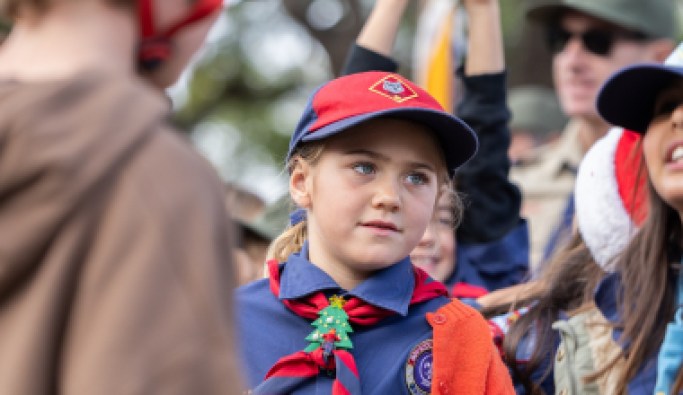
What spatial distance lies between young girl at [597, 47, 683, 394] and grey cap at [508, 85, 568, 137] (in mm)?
5001

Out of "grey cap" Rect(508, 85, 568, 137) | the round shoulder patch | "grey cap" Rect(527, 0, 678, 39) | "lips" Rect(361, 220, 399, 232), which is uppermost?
"lips" Rect(361, 220, 399, 232)

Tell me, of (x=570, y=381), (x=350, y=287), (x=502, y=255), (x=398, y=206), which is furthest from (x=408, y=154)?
(x=502, y=255)

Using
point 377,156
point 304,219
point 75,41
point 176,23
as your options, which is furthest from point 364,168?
point 75,41

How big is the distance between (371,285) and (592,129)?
3.27 meters

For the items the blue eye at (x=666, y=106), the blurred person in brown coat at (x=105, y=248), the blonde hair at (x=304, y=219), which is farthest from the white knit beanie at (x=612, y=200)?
the blurred person in brown coat at (x=105, y=248)

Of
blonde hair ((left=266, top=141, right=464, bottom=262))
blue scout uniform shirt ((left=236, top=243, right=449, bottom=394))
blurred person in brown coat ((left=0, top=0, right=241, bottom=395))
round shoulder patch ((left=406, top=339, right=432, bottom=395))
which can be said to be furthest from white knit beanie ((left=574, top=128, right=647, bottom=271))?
blurred person in brown coat ((left=0, top=0, right=241, bottom=395))

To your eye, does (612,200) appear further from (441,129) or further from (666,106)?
(441,129)

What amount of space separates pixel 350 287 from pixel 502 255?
1.79 meters

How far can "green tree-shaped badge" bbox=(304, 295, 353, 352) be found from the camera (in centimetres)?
290

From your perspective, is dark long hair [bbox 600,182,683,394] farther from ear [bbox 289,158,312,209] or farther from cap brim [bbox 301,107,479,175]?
ear [bbox 289,158,312,209]

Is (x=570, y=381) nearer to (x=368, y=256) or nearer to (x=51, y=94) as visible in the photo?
(x=368, y=256)

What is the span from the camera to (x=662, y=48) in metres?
5.89

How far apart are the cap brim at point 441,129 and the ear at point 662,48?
2953 millimetres

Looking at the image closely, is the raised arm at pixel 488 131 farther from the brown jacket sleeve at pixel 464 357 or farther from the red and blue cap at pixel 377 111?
the brown jacket sleeve at pixel 464 357
